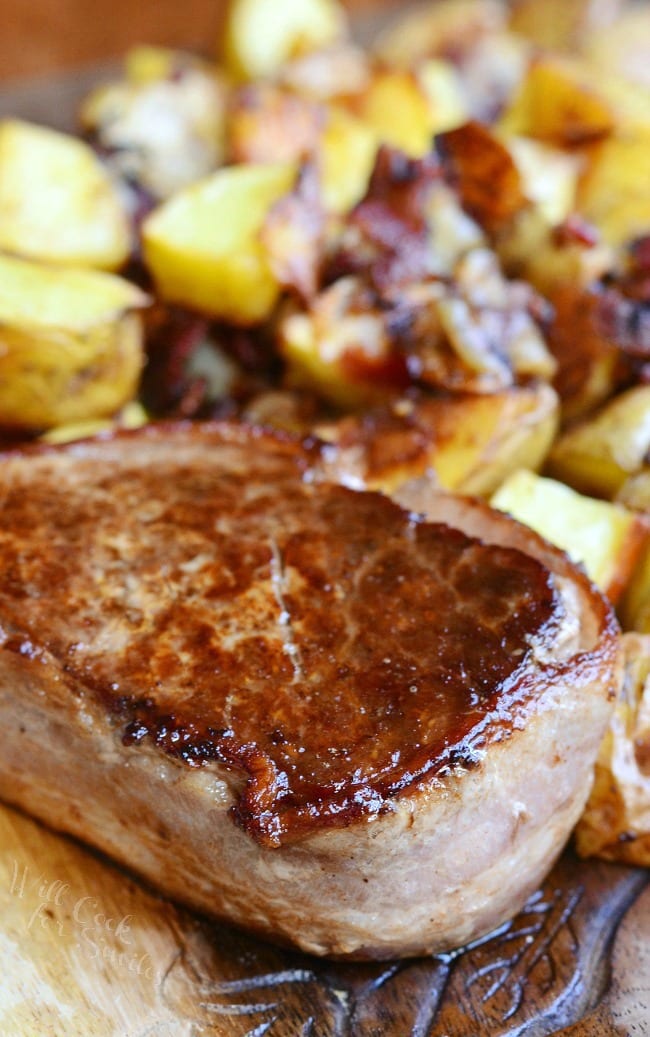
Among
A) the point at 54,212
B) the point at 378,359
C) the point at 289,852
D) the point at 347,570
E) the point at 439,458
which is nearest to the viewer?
the point at 289,852

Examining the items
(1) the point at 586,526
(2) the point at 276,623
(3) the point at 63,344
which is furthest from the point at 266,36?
(2) the point at 276,623

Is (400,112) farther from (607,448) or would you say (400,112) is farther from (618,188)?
(607,448)

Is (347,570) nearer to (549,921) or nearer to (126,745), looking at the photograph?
(126,745)

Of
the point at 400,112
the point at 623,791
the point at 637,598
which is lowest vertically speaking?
the point at 623,791

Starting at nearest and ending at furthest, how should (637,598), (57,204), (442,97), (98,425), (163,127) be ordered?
(637,598)
(98,425)
(57,204)
(163,127)
(442,97)

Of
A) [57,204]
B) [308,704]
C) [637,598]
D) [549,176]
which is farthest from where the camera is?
[549,176]

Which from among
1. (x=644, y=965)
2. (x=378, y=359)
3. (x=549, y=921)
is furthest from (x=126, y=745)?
(x=378, y=359)
